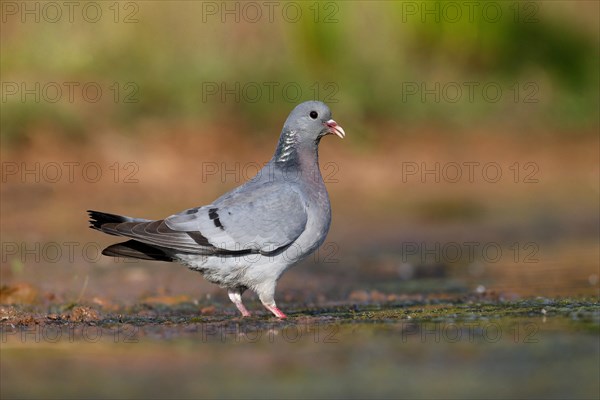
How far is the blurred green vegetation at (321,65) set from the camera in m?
13.2

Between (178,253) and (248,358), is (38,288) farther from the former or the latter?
(248,358)

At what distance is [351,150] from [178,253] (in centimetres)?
697

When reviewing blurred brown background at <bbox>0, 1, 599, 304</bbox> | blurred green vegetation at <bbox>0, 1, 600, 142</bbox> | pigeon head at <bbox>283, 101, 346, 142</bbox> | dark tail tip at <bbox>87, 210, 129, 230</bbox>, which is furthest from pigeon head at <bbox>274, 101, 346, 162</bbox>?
blurred green vegetation at <bbox>0, 1, 600, 142</bbox>

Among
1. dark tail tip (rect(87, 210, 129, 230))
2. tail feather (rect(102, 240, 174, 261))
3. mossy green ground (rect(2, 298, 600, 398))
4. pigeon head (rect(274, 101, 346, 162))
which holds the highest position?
pigeon head (rect(274, 101, 346, 162))

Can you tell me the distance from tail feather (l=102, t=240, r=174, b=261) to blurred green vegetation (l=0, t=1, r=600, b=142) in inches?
226

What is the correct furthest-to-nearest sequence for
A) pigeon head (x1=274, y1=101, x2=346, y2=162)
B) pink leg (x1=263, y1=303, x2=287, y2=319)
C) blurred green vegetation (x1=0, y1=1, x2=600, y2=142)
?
blurred green vegetation (x1=0, y1=1, x2=600, y2=142), pigeon head (x1=274, y1=101, x2=346, y2=162), pink leg (x1=263, y1=303, x2=287, y2=319)

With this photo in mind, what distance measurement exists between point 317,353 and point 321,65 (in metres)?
9.14

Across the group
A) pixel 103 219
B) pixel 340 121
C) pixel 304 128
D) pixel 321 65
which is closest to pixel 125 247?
pixel 103 219

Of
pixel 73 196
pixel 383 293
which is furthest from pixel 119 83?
pixel 383 293

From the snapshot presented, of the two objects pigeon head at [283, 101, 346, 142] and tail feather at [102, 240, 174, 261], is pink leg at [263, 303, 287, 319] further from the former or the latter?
pigeon head at [283, 101, 346, 142]

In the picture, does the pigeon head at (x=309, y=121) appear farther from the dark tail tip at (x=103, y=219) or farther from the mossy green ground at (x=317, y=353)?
the dark tail tip at (x=103, y=219)

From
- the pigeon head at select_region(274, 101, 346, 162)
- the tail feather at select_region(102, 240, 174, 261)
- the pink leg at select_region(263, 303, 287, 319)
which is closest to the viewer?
the pink leg at select_region(263, 303, 287, 319)

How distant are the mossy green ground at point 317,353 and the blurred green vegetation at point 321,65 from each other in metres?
6.40

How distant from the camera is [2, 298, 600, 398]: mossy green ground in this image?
4.66m
